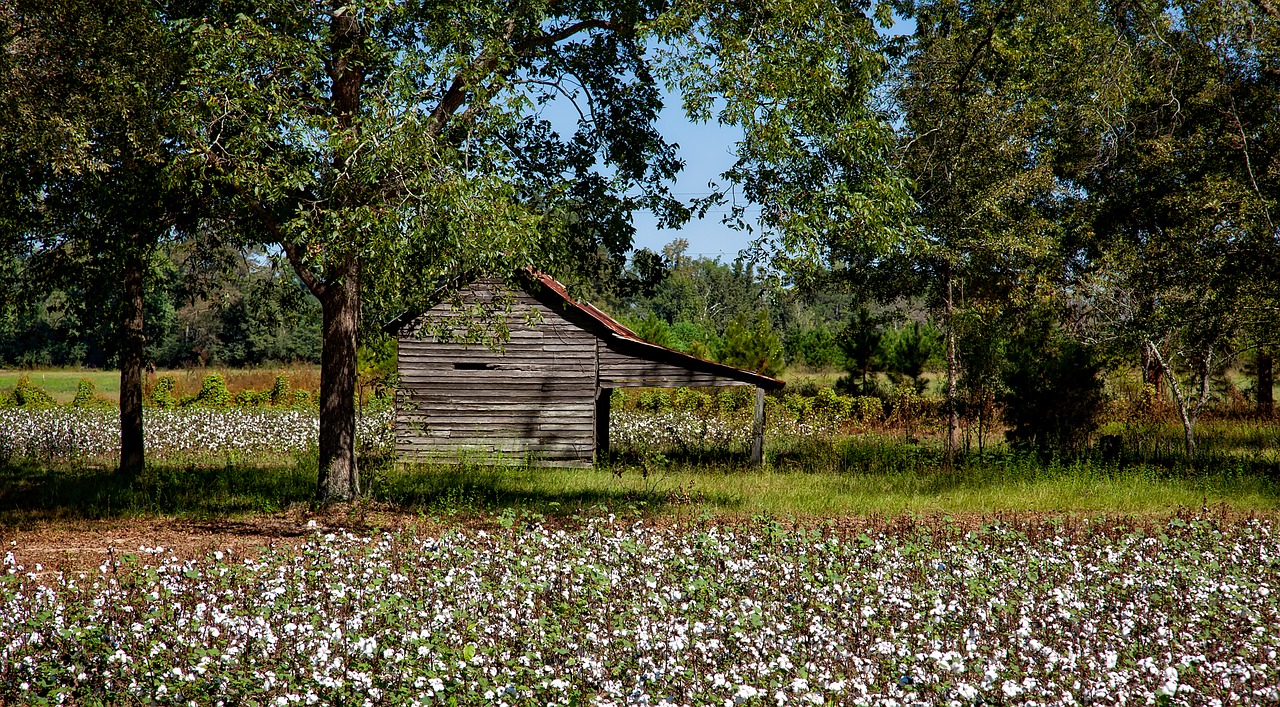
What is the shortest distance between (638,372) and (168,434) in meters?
12.8

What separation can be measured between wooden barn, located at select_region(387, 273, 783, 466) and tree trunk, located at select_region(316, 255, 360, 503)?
7.41 metres

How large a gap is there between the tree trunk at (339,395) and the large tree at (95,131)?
2546mm

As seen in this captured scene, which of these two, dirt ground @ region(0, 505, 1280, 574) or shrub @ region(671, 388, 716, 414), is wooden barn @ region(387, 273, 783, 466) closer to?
dirt ground @ region(0, 505, 1280, 574)

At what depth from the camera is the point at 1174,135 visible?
65.5 ft

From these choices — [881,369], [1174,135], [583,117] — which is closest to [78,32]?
[583,117]

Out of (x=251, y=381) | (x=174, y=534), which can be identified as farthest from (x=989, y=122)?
(x=251, y=381)

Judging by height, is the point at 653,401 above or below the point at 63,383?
below

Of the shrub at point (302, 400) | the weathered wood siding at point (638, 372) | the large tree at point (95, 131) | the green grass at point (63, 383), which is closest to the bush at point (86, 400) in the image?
the shrub at point (302, 400)

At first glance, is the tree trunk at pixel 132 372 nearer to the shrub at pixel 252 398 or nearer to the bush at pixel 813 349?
the shrub at pixel 252 398

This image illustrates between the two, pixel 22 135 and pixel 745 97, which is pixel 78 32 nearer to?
pixel 22 135

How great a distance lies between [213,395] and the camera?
3488 cm

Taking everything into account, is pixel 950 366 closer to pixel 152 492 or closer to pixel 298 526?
pixel 298 526

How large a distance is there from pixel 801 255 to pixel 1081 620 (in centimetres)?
601

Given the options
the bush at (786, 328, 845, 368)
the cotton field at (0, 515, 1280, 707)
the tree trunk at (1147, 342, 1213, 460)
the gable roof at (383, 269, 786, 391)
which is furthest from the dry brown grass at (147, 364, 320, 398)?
the bush at (786, 328, 845, 368)
